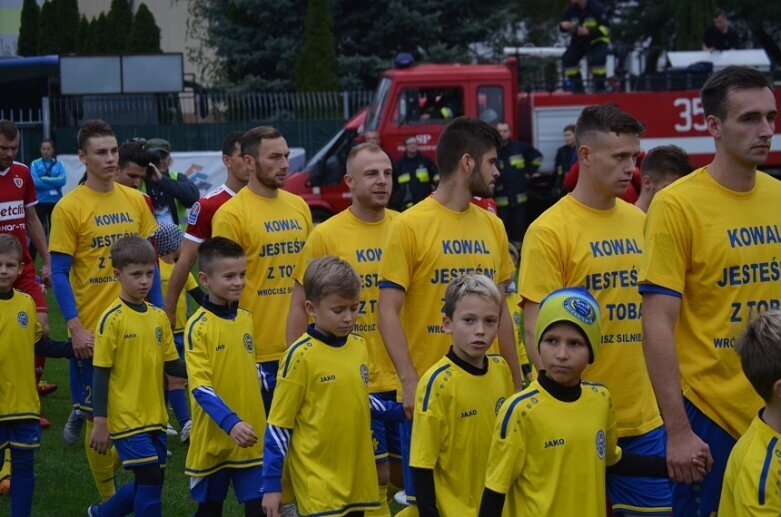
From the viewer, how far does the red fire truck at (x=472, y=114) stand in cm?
1973

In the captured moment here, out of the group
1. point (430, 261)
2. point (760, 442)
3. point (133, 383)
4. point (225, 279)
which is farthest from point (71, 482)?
point (760, 442)

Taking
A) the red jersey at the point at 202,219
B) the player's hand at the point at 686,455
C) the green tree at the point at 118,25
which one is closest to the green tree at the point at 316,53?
the green tree at the point at 118,25

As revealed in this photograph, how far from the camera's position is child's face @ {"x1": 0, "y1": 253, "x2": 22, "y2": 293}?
7453 mm

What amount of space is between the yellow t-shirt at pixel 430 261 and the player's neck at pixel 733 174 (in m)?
1.63

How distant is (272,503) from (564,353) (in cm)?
157

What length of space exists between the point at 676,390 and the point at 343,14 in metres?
30.6

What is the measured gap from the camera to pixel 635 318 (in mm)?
5676

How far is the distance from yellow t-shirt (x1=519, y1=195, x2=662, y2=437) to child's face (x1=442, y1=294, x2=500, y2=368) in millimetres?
254

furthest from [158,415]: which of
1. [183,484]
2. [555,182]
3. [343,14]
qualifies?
[343,14]

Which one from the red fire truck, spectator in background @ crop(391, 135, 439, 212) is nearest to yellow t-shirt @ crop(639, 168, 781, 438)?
spectator in background @ crop(391, 135, 439, 212)

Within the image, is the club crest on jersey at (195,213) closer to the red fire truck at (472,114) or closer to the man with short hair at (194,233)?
the man with short hair at (194,233)

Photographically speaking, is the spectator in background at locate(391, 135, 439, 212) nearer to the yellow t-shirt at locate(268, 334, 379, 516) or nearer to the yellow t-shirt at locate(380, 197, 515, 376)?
the yellow t-shirt at locate(380, 197, 515, 376)

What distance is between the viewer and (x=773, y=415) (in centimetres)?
429

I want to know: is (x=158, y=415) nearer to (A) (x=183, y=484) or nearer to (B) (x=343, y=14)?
(A) (x=183, y=484)
